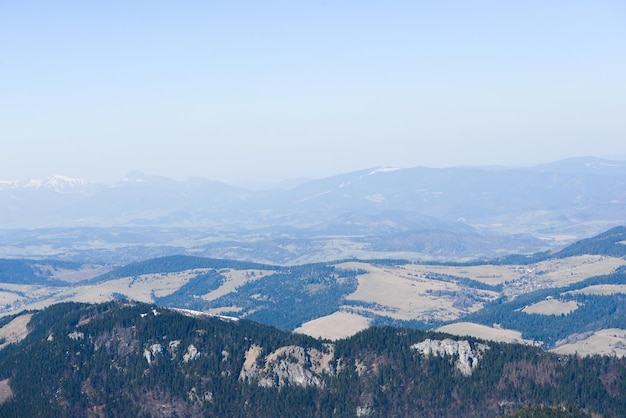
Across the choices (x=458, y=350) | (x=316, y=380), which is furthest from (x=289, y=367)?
(x=458, y=350)

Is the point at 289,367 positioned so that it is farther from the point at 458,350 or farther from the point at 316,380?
the point at 458,350

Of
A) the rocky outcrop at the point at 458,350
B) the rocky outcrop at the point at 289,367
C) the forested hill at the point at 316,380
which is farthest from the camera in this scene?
the rocky outcrop at the point at 289,367

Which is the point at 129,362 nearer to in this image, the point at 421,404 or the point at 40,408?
the point at 40,408

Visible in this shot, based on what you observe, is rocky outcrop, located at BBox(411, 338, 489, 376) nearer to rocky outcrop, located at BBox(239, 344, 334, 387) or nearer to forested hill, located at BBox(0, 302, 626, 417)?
forested hill, located at BBox(0, 302, 626, 417)

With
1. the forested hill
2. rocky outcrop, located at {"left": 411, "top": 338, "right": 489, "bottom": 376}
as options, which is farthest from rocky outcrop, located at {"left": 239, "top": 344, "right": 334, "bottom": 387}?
rocky outcrop, located at {"left": 411, "top": 338, "right": 489, "bottom": 376}

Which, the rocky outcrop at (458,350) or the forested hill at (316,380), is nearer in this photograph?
the forested hill at (316,380)

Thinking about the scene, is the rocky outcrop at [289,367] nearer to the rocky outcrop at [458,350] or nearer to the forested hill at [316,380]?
the forested hill at [316,380]

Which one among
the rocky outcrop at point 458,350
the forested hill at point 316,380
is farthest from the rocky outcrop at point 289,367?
the rocky outcrop at point 458,350
